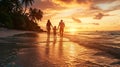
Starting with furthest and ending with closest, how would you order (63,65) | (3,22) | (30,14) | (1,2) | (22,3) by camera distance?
(30,14), (22,3), (1,2), (3,22), (63,65)

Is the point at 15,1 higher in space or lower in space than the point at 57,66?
higher

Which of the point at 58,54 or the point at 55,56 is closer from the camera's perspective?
the point at 55,56

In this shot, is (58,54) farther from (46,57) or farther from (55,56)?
(46,57)

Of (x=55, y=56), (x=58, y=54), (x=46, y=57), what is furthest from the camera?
(x=58, y=54)

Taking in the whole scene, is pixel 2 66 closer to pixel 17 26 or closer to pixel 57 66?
pixel 57 66

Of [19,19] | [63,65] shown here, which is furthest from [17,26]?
[63,65]

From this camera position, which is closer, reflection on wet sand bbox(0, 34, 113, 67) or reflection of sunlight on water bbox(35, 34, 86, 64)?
reflection on wet sand bbox(0, 34, 113, 67)

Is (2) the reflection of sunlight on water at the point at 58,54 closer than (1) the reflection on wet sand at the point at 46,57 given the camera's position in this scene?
No

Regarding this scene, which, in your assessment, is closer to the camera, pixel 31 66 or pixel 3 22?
pixel 31 66

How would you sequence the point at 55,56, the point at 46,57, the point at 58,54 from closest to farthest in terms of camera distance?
the point at 46,57 < the point at 55,56 < the point at 58,54

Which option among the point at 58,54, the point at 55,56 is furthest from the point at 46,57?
the point at 58,54

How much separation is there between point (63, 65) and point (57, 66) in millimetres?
286

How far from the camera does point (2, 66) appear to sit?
7.79 metres

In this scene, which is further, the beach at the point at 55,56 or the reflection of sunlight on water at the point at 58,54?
the reflection of sunlight on water at the point at 58,54
